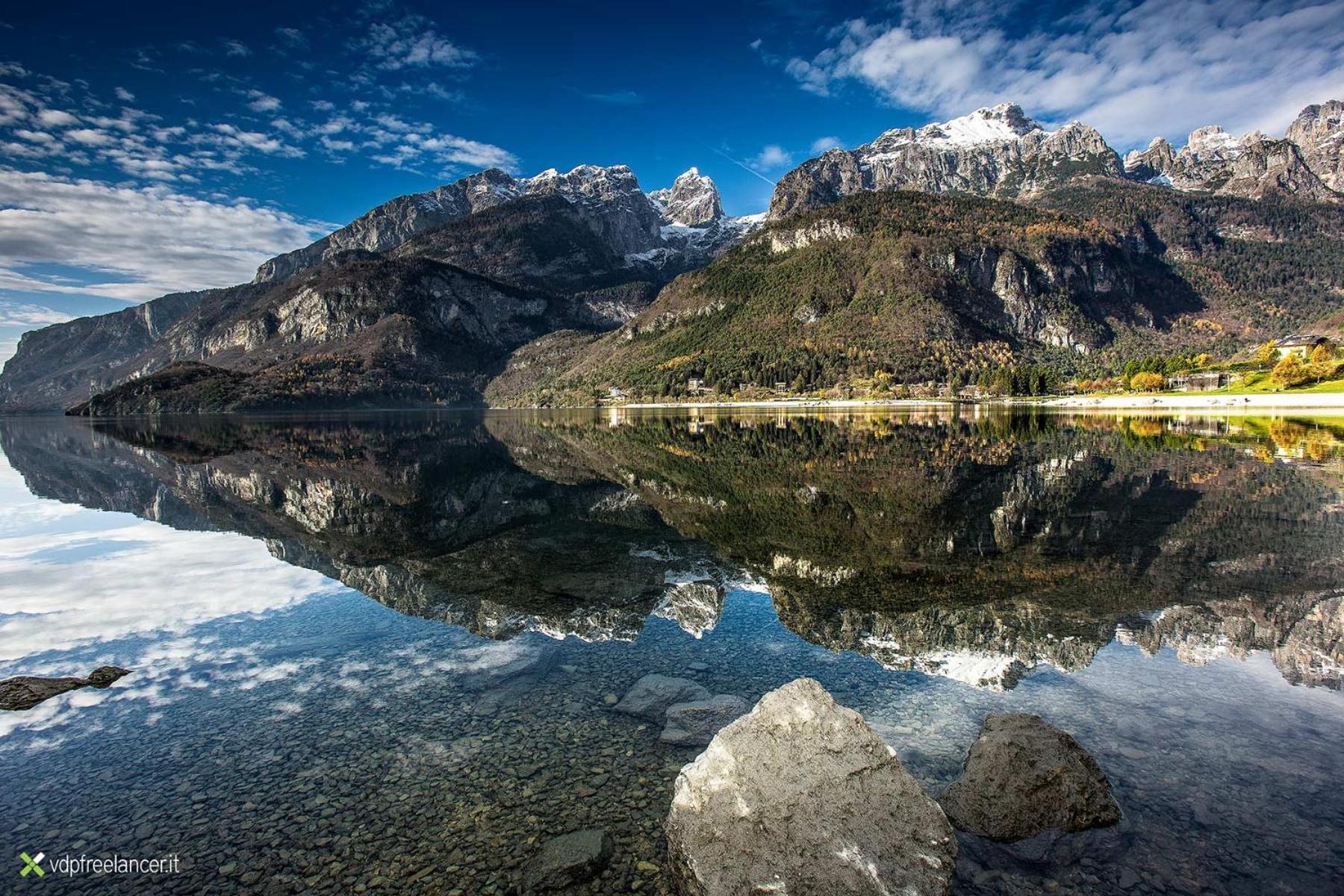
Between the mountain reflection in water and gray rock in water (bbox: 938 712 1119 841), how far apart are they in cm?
341

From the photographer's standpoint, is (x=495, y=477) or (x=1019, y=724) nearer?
(x=1019, y=724)

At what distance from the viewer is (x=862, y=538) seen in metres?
20.6

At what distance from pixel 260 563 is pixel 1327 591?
29176 mm

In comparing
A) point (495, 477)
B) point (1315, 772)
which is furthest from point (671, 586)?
point (495, 477)

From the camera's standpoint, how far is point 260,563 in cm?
2030

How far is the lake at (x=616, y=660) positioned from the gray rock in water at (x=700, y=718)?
36cm

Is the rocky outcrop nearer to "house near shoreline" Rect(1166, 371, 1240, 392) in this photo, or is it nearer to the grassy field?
the grassy field

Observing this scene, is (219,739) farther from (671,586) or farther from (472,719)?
(671,586)

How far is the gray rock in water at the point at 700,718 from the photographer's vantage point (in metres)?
9.39

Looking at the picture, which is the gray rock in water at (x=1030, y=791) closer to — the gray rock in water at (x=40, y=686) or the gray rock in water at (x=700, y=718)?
the gray rock in water at (x=700, y=718)

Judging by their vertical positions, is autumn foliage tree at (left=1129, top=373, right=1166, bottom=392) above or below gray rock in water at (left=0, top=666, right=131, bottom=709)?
above

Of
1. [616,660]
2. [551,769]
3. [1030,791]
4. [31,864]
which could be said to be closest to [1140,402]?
[616,660]

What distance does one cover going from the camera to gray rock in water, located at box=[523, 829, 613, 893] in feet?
21.5

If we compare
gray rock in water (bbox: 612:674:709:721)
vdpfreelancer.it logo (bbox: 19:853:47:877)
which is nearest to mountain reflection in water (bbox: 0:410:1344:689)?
gray rock in water (bbox: 612:674:709:721)
